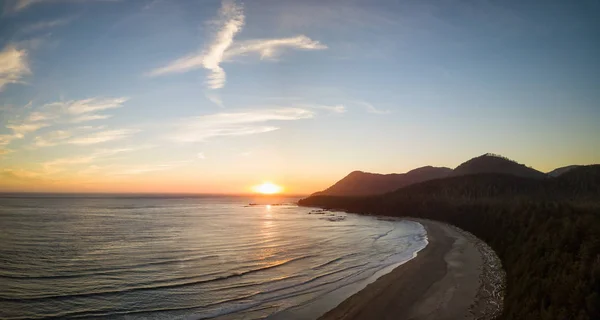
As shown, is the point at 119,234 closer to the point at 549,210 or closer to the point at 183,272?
the point at 183,272

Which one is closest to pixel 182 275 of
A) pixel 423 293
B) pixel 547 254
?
pixel 423 293

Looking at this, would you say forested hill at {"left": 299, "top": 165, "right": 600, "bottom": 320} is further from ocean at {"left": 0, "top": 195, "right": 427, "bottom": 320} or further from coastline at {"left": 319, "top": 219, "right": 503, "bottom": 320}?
ocean at {"left": 0, "top": 195, "right": 427, "bottom": 320}

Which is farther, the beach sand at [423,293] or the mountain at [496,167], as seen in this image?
the mountain at [496,167]

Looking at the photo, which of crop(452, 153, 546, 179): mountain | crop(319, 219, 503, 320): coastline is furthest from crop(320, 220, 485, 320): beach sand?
crop(452, 153, 546, 179): mountain

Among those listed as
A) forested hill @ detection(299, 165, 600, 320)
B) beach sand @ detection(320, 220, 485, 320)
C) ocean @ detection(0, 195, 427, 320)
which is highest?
forested hill @ detection(299, 165, 600, 320)

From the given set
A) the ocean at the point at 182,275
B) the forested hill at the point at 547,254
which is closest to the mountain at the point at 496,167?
the forested hill at the point at 547,254

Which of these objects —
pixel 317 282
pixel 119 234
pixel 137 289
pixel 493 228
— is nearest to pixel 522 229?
pixel 493 228

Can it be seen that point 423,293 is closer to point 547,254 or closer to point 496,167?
point 547,254

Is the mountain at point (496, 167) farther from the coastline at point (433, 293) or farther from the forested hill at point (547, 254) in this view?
the coastline at point (433, 293)
